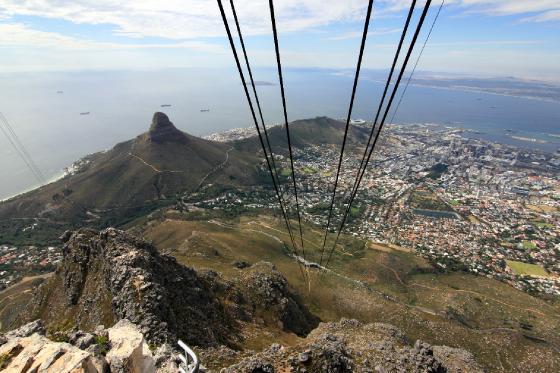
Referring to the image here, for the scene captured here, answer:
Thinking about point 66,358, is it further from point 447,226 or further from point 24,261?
point 447,226

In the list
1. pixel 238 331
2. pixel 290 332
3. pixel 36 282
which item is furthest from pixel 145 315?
pixel 36 282

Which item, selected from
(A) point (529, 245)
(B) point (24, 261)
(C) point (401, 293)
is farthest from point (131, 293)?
(A) point (529, 245)

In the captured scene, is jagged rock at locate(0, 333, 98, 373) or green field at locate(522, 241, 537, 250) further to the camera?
green field at locate(522, 241, 537, 250)

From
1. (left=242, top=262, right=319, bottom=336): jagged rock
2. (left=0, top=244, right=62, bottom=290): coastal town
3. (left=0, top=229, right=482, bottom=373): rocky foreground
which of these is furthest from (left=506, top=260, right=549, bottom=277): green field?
(left=0, top=244, right=62, bottom=290): coastal town

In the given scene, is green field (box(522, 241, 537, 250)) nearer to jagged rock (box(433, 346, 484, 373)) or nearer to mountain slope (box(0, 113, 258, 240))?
jagged rock (box(433, 346, 484, 373))

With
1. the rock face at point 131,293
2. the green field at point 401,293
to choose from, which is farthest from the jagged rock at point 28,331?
the green field at point 401,293

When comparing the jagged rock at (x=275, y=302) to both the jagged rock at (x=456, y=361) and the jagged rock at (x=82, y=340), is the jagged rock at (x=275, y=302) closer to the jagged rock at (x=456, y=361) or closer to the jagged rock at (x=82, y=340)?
the jagged rock at (x=456, y=361)

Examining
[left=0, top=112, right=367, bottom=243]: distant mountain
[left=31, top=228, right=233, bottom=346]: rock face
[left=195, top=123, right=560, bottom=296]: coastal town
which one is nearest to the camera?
[left=31, top=228, right=233, bottom=346]: rock face
